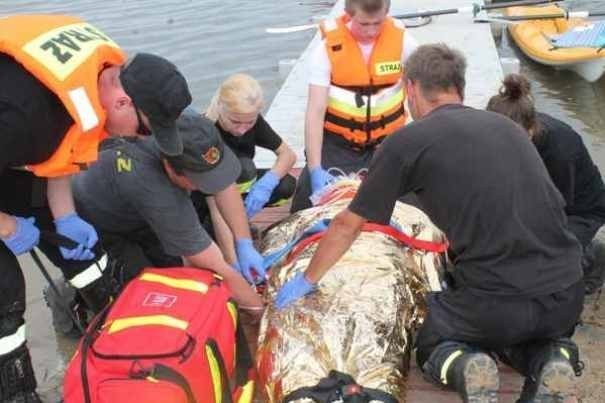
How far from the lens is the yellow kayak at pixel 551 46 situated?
6786 millimetres

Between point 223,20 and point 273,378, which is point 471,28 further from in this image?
point 273,378

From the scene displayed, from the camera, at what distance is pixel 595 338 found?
2.94 meters

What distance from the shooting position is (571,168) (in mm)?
2840

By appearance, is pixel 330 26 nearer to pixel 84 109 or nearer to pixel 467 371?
pixel 84 109

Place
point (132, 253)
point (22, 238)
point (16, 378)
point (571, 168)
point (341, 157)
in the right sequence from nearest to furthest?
point (22, 238) < point (16, 378) < point (571, 168) < point (132, 253) < point (341, 157)

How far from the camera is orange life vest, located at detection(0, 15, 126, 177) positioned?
6.93 feet

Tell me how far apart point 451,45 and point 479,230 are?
5304 mm

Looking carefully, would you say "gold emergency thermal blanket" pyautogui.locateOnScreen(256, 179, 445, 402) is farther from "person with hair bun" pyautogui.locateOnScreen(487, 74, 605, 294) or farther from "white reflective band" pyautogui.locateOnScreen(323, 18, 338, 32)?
"white reflective band" pyautogui.locateOnScreen(323, 18, 338, 32)

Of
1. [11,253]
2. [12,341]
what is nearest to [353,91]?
[11,253]

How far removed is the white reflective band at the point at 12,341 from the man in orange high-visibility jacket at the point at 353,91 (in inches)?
61.0

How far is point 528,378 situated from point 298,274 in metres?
0.83

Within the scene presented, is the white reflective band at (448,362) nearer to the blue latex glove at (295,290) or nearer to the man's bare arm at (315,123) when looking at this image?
the blue latex glove at (295,290)

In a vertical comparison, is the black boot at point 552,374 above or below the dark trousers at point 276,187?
above

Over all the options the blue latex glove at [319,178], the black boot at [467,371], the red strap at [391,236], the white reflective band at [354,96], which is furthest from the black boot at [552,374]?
the white reflective band at [354,96]
